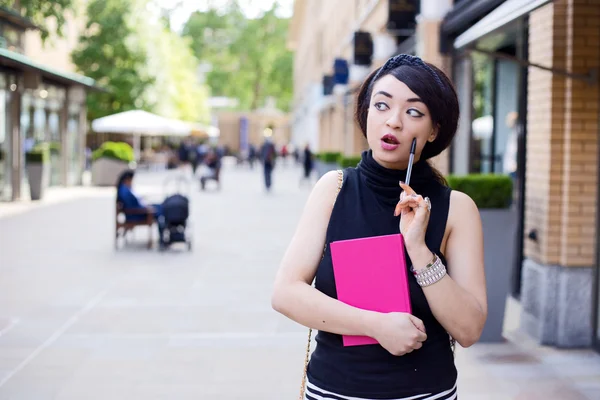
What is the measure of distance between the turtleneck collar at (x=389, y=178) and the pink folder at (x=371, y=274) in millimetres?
142

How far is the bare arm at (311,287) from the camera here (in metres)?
2.11

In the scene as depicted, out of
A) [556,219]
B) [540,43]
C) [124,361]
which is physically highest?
[540,43]

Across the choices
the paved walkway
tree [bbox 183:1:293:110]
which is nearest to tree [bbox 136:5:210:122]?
the paved walkway

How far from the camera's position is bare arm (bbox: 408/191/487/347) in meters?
2.10

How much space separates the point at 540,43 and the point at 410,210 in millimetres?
5525

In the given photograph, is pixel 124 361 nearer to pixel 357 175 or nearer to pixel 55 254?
pixel 357 175

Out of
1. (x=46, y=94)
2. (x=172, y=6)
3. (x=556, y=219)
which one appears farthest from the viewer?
(x=172, y=6)

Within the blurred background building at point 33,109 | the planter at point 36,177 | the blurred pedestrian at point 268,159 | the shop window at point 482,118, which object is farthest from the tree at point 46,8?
the blurred pedestrian at point 268,159

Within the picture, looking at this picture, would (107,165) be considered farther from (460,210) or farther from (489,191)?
(460,210)

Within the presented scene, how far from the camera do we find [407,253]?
216 centimetres

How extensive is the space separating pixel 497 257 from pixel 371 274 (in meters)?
4.81

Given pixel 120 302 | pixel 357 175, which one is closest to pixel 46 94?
pixel 120 302

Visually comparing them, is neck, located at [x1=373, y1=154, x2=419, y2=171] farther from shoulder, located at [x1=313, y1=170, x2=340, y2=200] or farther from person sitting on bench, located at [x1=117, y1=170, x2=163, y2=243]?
person sitting on bench, located at [x1=117, y1=170, x2=163, y2=243]

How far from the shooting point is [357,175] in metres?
2.30
